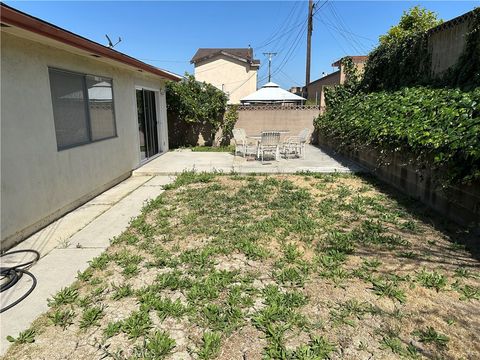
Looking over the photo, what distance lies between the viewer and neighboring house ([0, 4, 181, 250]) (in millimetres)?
3967

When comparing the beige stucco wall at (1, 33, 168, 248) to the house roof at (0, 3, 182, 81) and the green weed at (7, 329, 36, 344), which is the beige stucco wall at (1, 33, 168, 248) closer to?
the house roof at (0, 3, 182, 81)

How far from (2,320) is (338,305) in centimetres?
279

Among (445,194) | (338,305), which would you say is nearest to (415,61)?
(445,194)

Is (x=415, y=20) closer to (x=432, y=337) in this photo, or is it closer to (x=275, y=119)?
(x=275, y=119)

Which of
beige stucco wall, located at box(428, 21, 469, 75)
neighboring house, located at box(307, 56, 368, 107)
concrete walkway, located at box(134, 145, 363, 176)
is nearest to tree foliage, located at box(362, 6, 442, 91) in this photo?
beige stucco wall, located at box(428, 21, 469, 75)

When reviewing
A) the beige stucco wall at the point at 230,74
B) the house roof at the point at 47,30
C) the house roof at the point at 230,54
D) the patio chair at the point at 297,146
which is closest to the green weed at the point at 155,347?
the house roof at the point at 47,30

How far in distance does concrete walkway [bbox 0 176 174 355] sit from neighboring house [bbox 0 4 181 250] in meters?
0.25

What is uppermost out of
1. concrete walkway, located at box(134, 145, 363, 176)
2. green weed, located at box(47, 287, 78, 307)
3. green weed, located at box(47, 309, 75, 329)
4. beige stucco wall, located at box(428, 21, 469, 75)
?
beige stucco wall, located at box(428, 21, 469, 75)

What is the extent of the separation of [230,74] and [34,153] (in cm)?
2759

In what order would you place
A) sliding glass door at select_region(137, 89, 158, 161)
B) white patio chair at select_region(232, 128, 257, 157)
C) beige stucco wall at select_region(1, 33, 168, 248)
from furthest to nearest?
white patio chair at select_region(232, 128, 257, 157) → sliding glass door at select_region(137, 89, 158, 161) → beige stucco wall at select_region(1, 33, 168, 248)

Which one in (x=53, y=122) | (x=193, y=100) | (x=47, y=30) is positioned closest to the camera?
(x=47, y=30)

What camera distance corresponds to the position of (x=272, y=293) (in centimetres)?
295

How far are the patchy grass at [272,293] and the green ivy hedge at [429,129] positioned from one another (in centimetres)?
87

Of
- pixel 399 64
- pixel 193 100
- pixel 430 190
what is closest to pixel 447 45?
pixel 399 64
